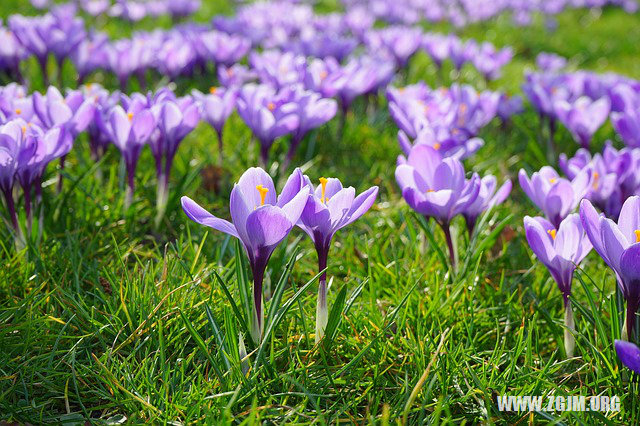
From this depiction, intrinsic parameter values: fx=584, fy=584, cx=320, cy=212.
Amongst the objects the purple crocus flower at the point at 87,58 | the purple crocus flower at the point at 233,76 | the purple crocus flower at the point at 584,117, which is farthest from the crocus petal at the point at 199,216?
the purple crocus flower at the point at 87,58

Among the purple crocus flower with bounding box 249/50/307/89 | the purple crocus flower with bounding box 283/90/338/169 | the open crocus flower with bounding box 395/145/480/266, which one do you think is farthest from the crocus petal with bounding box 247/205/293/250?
the purple crocus flower with bounding box 249/50/307/89

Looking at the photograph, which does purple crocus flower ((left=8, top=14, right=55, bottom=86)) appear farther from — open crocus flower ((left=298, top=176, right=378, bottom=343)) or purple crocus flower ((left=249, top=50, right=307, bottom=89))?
open crocus flower ((left=298, top=176, right=378, bottom=343))

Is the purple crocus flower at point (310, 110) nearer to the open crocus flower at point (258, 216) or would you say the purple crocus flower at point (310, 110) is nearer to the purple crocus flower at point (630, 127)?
the open crocus flower at point (258, 216)

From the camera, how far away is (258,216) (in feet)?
5.09

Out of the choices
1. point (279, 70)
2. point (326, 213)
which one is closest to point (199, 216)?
point (326, 213)

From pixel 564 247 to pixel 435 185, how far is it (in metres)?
0.51

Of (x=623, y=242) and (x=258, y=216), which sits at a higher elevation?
(x=258, y=216)

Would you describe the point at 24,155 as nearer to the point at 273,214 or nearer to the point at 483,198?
the point at 273,214

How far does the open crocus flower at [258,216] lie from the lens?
157 centimetres

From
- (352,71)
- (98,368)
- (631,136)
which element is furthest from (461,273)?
(352,71)

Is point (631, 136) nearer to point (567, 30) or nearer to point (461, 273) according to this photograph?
point (461, 273)

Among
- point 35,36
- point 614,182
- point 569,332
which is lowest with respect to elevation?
point 569,332

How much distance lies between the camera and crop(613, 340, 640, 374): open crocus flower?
151 centimetres

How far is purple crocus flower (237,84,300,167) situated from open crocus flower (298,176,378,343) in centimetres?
89
